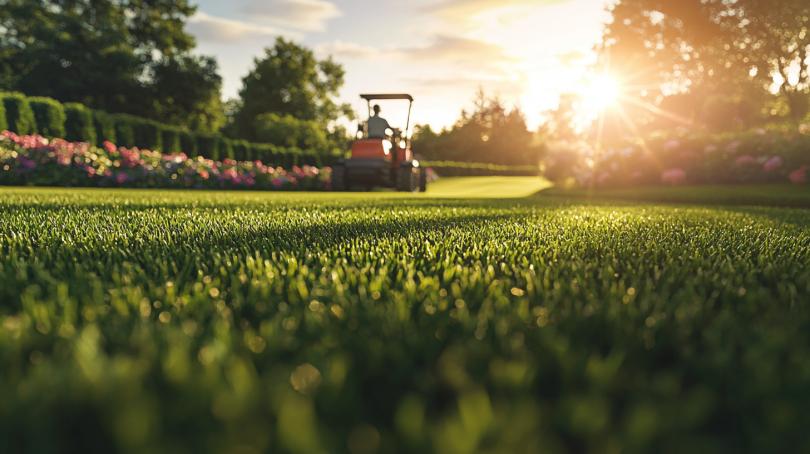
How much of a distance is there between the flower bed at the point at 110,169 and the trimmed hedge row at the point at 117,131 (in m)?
2.79

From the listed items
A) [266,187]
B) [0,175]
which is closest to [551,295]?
[0,175]

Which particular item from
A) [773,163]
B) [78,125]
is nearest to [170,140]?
[78,125]

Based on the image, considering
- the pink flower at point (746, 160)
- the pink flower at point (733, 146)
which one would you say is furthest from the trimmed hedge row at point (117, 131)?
the pink flower at point (746, 160)

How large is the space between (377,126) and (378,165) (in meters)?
1.97

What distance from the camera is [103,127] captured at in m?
18.1

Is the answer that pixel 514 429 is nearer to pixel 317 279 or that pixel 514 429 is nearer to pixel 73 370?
pixel 73 370

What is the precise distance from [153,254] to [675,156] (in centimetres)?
1309

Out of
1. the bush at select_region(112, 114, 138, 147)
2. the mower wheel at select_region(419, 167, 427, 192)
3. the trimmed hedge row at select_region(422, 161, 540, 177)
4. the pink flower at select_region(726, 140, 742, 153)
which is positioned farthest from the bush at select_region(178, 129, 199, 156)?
the pink flower at select_region(726, 140, 742, 153)

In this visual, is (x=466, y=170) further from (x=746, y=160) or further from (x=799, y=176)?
(x=799, y=176)

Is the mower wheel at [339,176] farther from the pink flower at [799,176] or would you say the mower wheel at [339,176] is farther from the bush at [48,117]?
the pink flower at [799,176]

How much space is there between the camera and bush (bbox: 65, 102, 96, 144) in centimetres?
1720

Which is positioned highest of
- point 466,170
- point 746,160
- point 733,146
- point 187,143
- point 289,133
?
point 289,133

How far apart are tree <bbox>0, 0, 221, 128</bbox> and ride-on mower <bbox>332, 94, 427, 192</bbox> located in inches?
1090

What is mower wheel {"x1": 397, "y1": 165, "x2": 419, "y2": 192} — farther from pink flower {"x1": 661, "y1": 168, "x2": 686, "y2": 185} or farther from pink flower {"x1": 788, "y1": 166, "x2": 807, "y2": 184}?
pink flower {"x1": 788, "y1": 166, "x2": 807, "y2": 184}
